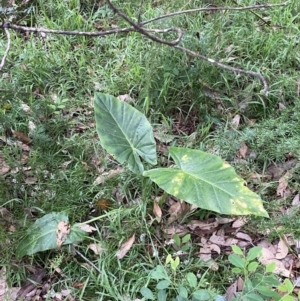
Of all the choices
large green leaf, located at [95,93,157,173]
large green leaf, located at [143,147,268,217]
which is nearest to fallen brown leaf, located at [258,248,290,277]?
large green leaf, located at [143,147,268,217]

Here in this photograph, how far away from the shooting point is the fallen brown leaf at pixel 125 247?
2152 mm

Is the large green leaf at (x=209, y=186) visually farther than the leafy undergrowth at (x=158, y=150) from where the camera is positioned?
No

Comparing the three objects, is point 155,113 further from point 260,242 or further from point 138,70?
point 260,242

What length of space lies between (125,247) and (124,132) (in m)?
0.59

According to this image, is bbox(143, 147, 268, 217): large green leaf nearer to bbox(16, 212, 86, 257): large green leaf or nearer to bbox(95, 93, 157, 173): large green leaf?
bbox(95, 93, 157, 173): large green leaf

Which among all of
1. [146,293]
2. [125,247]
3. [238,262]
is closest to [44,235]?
[125,247]

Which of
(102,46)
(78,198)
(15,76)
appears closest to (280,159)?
(78,198)

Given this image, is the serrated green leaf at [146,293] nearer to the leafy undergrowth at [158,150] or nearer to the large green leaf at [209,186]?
the leafy undergrowth at [158,150]

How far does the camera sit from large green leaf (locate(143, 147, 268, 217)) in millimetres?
1952

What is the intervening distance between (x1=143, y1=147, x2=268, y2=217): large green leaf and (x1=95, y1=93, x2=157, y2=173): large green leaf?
17cm

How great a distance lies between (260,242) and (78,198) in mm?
971

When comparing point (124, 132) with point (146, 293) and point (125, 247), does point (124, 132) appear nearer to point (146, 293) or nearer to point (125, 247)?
point (125, 247)

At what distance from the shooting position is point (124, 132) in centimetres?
231

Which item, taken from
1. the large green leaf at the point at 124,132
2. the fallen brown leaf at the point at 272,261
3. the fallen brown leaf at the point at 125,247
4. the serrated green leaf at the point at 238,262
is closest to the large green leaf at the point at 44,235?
the fallen brown leaf at the point at 125,247
